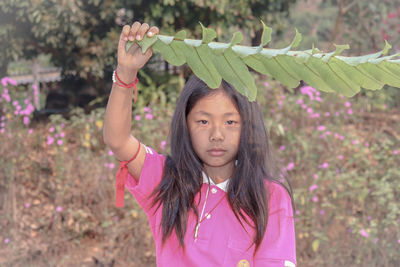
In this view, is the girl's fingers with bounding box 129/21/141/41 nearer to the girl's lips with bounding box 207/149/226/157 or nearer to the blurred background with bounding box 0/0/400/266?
the girl's lips with bounding box 207/149/226/157

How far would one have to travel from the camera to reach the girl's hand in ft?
3.87

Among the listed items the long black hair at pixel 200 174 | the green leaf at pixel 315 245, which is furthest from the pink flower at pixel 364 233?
the long black hair at pixel 200 174

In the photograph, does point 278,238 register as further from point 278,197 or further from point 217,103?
point 217,103

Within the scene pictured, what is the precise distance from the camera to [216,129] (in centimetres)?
152

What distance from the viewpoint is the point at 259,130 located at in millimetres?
1658

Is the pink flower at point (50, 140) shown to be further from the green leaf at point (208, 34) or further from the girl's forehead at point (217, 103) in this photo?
the green leaf at point (208, 34)

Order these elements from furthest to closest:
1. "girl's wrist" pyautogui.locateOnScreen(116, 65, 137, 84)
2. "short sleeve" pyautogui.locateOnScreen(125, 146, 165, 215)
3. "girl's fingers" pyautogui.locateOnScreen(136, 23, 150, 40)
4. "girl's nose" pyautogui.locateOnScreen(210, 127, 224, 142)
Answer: "short sleeve" pyautogui.locateOnScreen(125, 146, 165, 215) < "girl's nose" pyautogui.locateOnScreen(210, 127, 224, 142) < "girl's wrist" pyautogui.locateOnScreen(116, 65, 137, 84) < "girl's fingers" pyautogui.locateOnScreen(136, 23, 150, 40)

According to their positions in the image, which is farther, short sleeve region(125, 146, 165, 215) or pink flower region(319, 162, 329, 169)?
pink flower region(319, 162, 329, 169)

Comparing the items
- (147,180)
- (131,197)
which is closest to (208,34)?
(147,180)

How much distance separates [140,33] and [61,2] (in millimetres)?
3442

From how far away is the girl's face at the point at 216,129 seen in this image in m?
1.53

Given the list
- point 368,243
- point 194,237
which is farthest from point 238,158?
point 368,243

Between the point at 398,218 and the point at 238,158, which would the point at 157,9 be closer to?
the point at 398,218

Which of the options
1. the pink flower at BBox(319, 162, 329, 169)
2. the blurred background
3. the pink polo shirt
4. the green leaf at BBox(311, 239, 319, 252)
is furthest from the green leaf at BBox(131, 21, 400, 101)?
the pink flower at BBox(319, 162, 329, 169)
